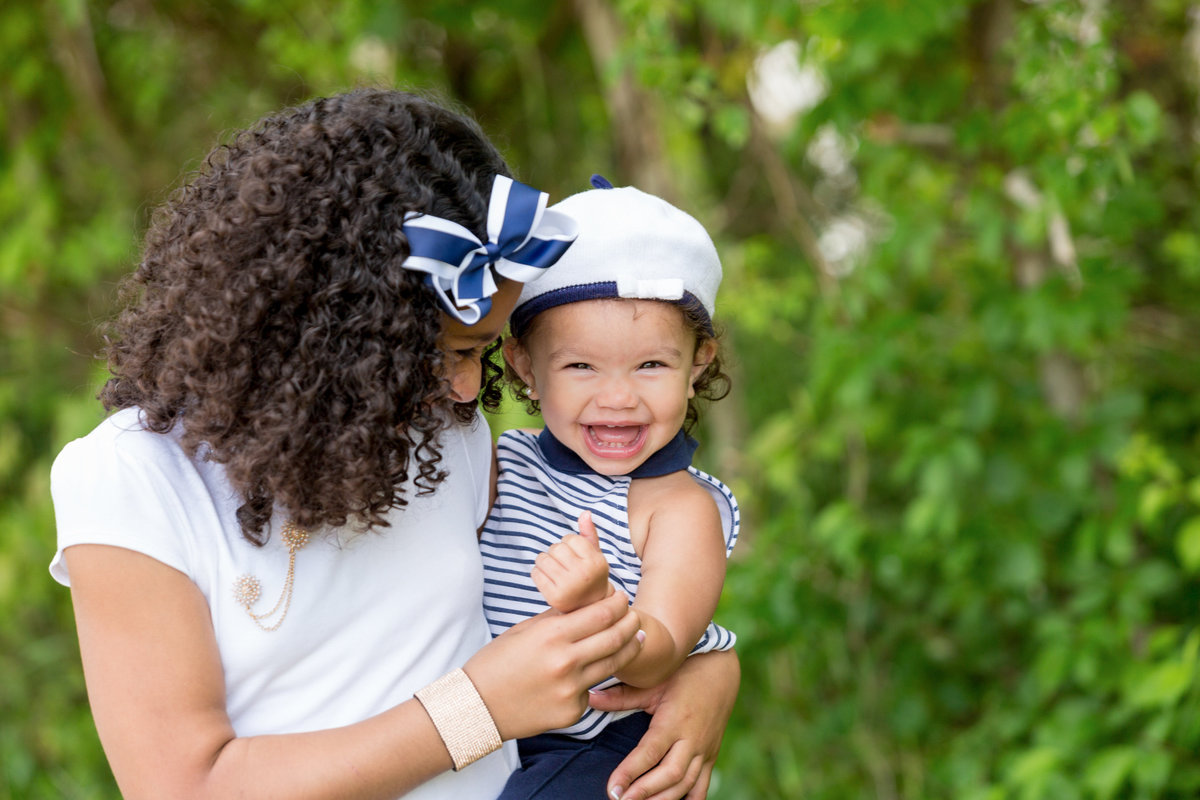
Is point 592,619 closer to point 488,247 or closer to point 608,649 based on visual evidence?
point 608,649

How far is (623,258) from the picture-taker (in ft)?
4.46

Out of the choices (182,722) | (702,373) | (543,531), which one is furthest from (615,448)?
(182,722)

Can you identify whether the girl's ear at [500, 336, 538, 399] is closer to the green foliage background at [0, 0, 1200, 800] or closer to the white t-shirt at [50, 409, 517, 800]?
the white t-shirt at [50, 409, 517, 800]

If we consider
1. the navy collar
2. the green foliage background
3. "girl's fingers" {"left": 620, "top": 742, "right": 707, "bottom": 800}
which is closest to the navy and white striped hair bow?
the navy collar

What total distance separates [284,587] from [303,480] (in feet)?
0.40

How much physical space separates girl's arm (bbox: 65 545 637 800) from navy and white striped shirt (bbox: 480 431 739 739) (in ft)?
0.99

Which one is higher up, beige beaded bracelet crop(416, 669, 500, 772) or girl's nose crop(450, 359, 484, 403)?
girl's nose crop(450, 359, 484, 403)

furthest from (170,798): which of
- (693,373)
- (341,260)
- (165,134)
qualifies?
(165,134)

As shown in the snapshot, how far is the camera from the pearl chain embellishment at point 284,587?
1095 millimetres

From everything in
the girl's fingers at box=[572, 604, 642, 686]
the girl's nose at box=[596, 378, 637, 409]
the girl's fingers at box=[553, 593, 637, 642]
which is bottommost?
the girl's fingers at box=[572, 604, 642, 686]

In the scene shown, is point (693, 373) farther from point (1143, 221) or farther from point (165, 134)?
point (165, 134)

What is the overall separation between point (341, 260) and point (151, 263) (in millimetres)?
264

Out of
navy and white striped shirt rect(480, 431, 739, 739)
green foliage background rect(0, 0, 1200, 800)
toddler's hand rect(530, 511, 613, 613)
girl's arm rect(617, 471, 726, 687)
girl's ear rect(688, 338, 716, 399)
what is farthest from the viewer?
green foliage background rect(0, 0, 1200, 800)

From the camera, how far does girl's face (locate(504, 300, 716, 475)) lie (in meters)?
1.37
